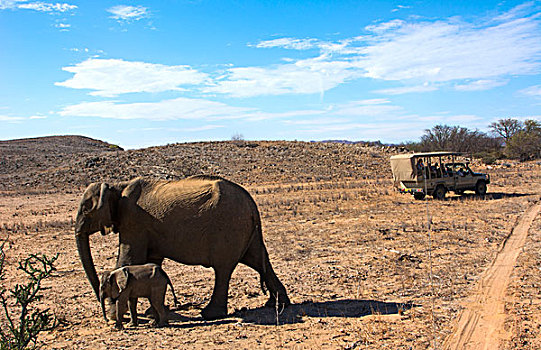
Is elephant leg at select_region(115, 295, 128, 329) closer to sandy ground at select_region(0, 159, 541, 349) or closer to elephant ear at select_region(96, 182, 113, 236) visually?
sandy ground at select_region(0, 159, 541, 349)

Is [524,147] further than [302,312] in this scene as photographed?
Yes

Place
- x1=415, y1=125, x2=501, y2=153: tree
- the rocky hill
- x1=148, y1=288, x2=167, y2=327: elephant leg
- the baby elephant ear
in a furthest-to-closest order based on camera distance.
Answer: x1=415, y1=125, x2=501, y2=153: tree, the rocky hill, x1=148, y1=288, x2=167, y2=327: elephant leg, the baby elephant ear

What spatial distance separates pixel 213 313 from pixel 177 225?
61.8 inches

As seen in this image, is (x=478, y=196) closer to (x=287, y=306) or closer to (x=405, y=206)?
(x=405, y=206)

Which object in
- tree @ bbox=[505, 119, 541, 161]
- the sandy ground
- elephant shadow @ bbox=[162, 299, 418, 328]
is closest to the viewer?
the sandy ground

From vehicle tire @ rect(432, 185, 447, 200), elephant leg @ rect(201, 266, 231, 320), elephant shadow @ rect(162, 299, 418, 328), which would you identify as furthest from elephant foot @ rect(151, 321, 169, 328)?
vehicle tire @ rect(432, 185, 447, 200)

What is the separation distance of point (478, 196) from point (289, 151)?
98.6ft

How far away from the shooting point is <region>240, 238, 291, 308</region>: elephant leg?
7770 millimetres

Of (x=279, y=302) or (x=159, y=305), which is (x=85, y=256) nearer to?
(x=159, y=305)

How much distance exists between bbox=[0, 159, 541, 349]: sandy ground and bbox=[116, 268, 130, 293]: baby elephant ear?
694mm

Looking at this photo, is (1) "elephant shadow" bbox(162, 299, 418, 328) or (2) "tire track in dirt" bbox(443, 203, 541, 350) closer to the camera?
(2) "tire track in dirt" bbox(443, 203, 541, 350)

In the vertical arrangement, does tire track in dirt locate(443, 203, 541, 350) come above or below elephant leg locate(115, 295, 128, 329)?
below

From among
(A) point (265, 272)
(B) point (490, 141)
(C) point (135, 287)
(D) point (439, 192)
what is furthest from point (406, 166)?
(B) point (490, 141)

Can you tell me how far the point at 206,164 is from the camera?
4619 centimetres
